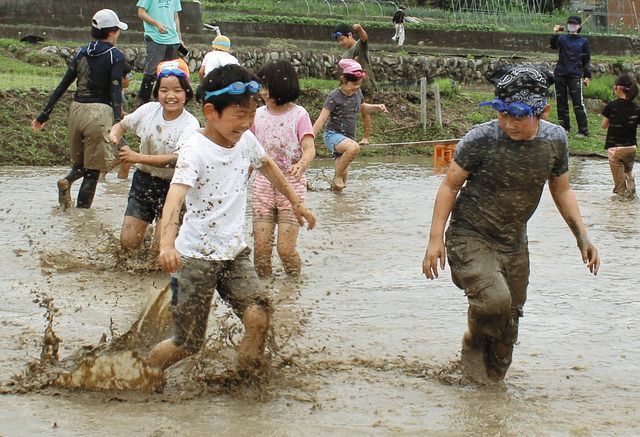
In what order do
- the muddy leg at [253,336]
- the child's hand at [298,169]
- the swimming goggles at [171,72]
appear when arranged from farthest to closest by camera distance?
the swimming goggles at [171,72], the child's hand at [298,169], the muddy leg at [253,336]

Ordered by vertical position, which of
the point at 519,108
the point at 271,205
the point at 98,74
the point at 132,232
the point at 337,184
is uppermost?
the point at 519,108

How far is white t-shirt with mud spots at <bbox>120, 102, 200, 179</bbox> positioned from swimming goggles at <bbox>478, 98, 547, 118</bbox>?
2707mm

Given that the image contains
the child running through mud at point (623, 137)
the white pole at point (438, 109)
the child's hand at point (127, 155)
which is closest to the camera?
the child's hand at point (127, 155)

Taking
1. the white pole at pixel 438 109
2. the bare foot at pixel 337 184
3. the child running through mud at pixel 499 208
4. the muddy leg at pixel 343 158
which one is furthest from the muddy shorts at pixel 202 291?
the white pole at pixel 438 109

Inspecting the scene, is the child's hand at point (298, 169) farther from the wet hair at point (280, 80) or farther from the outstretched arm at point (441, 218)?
the outstretched arm at point (441, 218)

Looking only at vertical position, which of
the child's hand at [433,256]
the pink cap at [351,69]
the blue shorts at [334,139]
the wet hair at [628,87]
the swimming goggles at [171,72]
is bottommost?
the blue shorts at [334,139]

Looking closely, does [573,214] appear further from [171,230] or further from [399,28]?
[399,28]

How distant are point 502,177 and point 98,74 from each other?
529cm

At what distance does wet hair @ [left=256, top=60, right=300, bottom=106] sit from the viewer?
7.42 m

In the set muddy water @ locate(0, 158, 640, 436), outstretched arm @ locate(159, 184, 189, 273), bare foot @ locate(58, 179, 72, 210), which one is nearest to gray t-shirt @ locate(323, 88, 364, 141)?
muddy water @ locate(0, 158, 640, 436)

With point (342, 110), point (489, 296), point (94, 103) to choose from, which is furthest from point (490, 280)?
point (342, 110)

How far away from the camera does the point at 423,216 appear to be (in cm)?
1020

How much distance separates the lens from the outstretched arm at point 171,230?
4.63 metres

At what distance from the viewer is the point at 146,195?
24.6 feet
